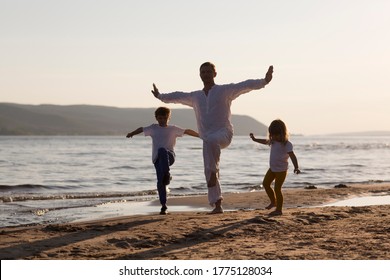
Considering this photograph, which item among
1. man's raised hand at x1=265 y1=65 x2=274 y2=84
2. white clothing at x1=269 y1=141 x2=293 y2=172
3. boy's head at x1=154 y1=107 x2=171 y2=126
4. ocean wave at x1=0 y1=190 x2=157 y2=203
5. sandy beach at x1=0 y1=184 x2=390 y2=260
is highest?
man's raised hand at x1=265 y1=65 x2=274 y2=84

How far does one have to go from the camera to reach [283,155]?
9.33 meters

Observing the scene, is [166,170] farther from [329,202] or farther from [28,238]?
[329,202]

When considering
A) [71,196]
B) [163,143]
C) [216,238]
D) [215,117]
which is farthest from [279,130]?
[71,196]

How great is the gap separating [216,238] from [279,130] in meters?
2.66

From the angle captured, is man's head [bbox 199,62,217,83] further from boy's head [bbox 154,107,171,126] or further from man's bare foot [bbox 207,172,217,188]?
man's bare foot [bbox 207,172,217,188]

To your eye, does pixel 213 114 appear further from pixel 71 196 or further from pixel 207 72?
pixel 71 196

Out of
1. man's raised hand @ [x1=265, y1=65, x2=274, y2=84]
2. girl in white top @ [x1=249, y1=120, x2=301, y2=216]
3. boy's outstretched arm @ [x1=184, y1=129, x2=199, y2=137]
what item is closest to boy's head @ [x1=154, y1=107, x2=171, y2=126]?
boy's outstretched arm @ [x1=184, y1=129, x2=199, y2=137]

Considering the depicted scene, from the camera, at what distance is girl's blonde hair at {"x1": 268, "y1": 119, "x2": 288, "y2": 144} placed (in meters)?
9.26

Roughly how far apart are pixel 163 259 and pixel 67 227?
2.29m

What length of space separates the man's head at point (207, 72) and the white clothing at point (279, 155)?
1.42 m

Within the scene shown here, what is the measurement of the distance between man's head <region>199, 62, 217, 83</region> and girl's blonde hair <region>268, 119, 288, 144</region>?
1.19 metres

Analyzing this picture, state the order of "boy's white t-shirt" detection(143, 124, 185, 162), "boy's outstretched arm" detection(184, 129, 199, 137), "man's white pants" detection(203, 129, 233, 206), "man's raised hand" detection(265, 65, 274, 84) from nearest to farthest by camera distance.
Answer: "man's raised hand" detection(265, 65, 274, 84) < "man's white pants" detection(203, 129, 233, 206) < "boy's outstretched arm" detection(184, 129, 199, 137) < "boy's white t-shirt" detection(143, 124, 185, 162)
